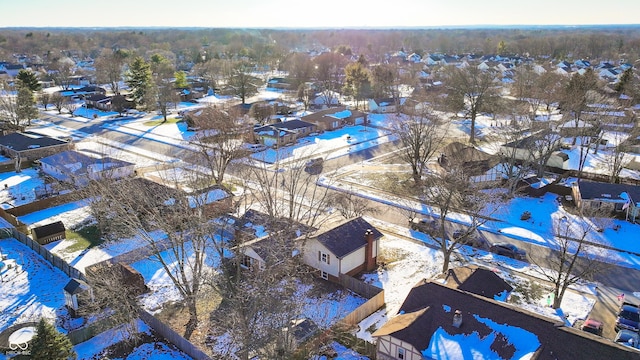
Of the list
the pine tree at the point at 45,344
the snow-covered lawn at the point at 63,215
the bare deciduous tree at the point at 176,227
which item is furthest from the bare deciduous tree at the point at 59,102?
the pine tree at the point at 45,344

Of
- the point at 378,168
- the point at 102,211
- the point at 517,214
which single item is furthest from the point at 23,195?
the point at 517,214

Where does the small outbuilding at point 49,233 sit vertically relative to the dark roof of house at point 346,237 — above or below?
below

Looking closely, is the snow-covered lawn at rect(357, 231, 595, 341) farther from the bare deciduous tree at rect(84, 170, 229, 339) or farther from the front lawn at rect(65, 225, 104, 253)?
the front lawn at rect(65, 225, 104, 253)

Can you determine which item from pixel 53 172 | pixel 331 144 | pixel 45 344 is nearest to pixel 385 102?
pixel 331 144

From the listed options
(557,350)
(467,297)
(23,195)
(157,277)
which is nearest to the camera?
(557,350)

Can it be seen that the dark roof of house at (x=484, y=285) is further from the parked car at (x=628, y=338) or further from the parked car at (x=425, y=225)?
the parked car at (x=425, y=225)

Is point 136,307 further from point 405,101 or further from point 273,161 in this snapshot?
point 405,101
